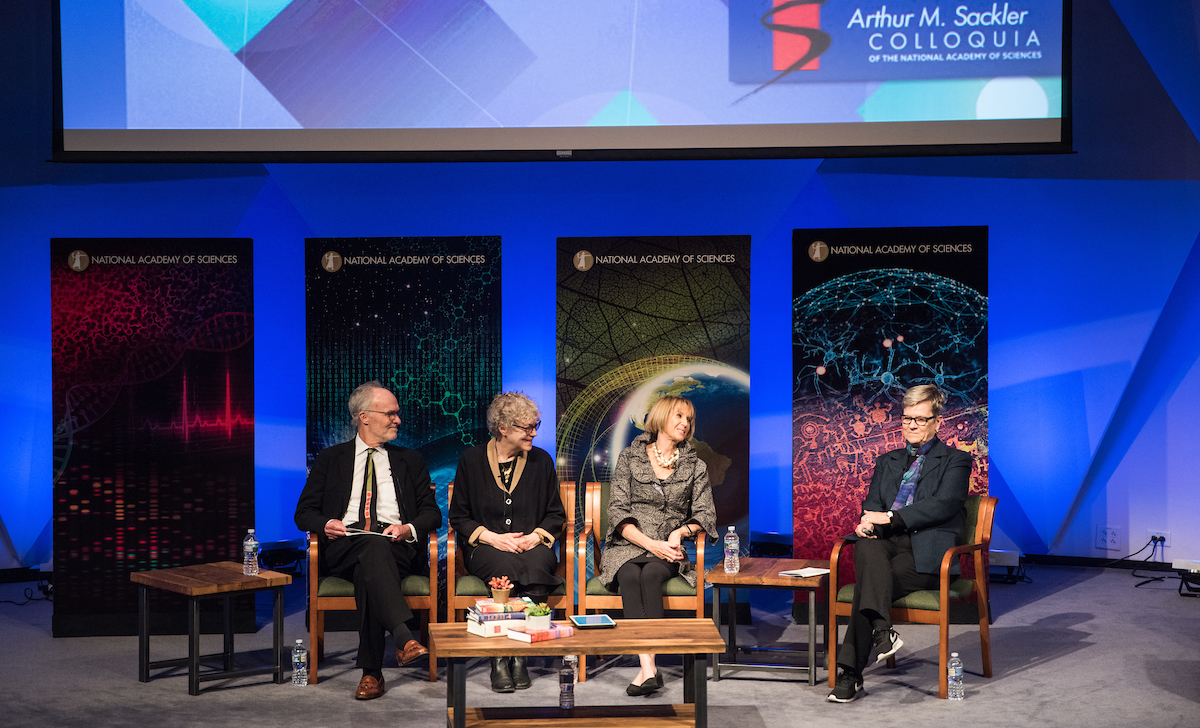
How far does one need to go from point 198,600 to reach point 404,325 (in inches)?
72.0

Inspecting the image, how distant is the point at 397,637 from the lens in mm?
4305

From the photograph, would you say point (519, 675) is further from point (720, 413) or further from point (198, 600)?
point (720, 413)

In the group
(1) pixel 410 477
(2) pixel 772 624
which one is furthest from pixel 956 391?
(1) pixel 410 477

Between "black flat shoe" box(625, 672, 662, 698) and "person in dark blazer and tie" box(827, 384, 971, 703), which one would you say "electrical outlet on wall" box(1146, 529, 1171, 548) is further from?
"black flat shoe" box(625, 672, 662, 698)

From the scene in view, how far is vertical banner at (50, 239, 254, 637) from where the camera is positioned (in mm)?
5223

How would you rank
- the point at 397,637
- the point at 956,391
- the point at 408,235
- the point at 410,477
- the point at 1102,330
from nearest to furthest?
the point at 397,637 < the point at 410,477 < the point at 956,391 < the point at 408,235 < the point at 1102,330

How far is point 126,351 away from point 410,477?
5.31 feet

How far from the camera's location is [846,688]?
164 inches

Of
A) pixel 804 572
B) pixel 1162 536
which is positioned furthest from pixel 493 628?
pixel 1162 536

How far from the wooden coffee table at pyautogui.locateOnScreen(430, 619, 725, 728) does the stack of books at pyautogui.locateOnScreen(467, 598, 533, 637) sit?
3 centimetres

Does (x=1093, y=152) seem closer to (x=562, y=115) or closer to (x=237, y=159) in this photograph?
(x=562, y=115)

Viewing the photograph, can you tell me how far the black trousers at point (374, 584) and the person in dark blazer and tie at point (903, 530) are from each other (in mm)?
1778

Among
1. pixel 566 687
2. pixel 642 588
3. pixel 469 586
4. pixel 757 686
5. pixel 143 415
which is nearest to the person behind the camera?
pixel 566 687

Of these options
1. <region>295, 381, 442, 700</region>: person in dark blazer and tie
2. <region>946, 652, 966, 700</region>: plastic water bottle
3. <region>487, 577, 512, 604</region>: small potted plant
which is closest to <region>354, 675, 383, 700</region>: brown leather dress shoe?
<region>295, 381, 442, 700</region>: person in dark blazer and tie
